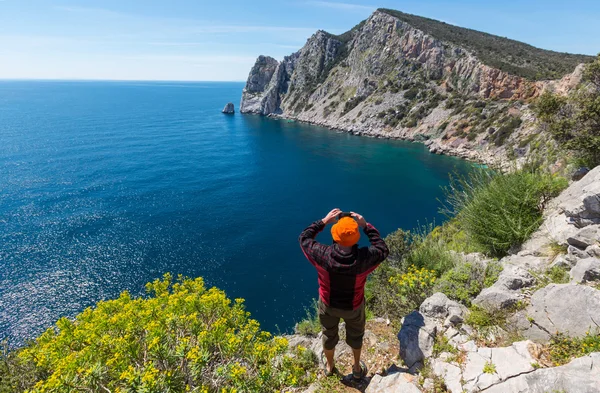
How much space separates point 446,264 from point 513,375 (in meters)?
5.12

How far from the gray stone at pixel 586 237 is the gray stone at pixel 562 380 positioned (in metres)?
3.60

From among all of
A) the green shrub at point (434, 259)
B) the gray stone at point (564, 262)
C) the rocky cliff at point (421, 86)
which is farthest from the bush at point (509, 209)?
the rocky cliff at point (421, 86)

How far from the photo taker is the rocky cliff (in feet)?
207

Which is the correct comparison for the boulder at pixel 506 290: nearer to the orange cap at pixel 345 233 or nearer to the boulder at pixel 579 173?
the orange cap at pixel 345 233

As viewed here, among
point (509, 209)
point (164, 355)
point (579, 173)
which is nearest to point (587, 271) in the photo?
point (509, 209)

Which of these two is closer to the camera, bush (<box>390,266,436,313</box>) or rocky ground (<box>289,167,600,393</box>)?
rocky ground (<box>289,167,600,393</box>)

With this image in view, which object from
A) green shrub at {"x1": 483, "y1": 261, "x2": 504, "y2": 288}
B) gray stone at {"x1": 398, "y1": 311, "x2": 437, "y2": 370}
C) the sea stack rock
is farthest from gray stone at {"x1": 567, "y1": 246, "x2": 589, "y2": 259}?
the sea stack rock

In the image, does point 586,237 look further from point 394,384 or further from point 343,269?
point 343,269

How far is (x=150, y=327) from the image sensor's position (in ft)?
15.2

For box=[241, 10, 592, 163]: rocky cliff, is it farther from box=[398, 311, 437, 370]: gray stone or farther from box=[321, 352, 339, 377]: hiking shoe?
box=[321, 352, 339, 377]: hiking shoe

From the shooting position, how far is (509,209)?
868 centimetres

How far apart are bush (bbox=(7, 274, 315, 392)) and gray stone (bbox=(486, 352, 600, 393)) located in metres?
2.88

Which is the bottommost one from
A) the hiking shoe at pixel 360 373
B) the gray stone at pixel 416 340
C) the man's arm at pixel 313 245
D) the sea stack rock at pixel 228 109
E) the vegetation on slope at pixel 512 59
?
the hiking shoe at pixel 360 373

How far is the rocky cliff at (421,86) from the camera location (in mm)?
63062
